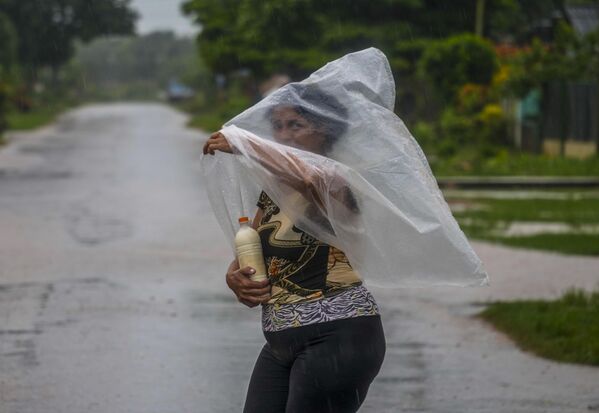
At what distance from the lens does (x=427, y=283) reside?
4.26 meters

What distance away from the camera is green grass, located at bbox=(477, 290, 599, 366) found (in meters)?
8.23

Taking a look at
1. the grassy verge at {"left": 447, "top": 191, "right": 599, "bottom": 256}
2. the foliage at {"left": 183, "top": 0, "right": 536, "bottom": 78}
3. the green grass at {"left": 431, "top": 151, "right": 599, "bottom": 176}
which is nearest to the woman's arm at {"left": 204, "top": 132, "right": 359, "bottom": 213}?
the grassy verge at {"left": 447, "top": 191, "right": 599, "bottom": 256}

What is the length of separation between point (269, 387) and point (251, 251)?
46cm

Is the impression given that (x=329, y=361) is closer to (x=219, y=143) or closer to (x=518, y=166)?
(x=219, y=143)

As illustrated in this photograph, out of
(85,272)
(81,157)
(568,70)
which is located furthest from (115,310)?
(81,157)

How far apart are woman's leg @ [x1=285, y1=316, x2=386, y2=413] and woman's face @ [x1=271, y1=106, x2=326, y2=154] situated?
1.94ft

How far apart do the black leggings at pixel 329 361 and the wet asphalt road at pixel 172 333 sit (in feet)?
8.57

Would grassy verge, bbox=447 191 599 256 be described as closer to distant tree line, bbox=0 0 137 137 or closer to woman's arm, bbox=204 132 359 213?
woman's arm, bbox=204 132 359 213

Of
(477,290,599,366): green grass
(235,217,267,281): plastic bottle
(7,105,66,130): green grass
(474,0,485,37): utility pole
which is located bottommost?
(7,105,66,130): green grass

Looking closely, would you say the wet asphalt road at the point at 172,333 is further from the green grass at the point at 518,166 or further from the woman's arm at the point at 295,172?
the green grass at the point at 518,166

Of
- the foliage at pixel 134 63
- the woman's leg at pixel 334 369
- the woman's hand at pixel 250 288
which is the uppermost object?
the woman's hand at pixel 250 288

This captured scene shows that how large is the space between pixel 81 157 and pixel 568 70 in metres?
11.4

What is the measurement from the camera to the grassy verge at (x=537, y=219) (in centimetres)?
1338

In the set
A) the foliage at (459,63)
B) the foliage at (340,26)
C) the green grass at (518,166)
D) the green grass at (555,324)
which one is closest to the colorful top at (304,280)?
the green grass at (555,324)
